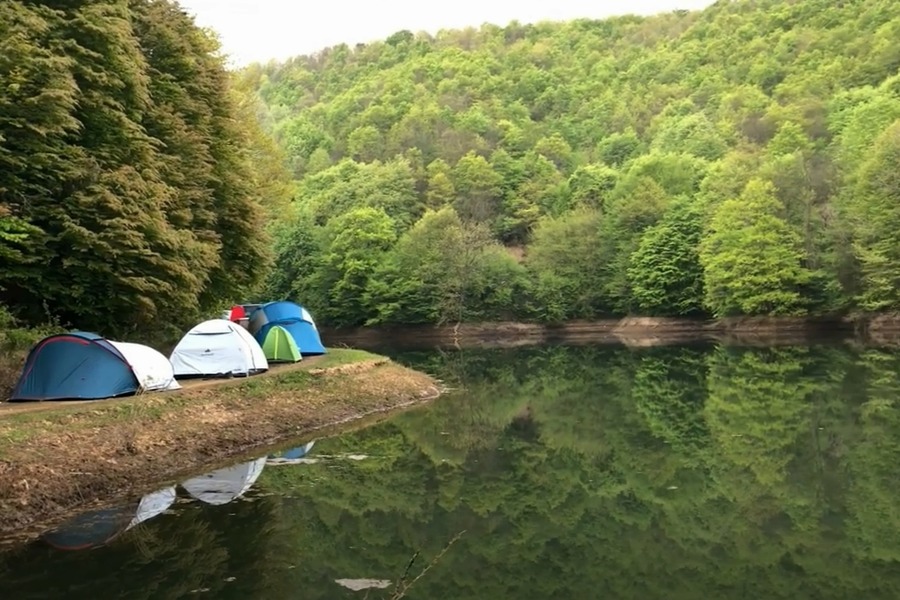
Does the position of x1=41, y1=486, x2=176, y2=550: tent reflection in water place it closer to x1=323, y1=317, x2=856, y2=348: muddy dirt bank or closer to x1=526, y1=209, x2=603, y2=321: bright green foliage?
x1=323, y1=317, x2=856, y2=348: muddy dirt bank

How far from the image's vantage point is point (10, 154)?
70.6ft

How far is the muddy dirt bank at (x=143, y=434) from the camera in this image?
1369 cm

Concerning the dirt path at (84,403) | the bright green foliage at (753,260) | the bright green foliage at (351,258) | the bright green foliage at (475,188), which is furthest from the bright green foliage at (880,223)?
the bright green foliage at (475,188)

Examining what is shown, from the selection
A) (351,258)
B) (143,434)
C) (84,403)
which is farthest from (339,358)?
(351,258)

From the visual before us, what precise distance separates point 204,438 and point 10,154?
30.2ft

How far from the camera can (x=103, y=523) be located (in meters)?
13.1

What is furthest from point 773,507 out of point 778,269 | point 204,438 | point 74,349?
point 778,269

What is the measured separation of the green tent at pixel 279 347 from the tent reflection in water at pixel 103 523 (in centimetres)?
1466

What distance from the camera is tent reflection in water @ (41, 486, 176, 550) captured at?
1209 cm

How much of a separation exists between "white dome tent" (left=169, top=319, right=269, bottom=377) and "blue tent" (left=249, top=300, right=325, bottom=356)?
732cm

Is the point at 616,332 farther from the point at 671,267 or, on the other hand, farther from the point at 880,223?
the point at 880,223

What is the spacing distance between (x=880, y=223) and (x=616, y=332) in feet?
80.1

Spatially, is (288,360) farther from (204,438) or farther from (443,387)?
(204,438)

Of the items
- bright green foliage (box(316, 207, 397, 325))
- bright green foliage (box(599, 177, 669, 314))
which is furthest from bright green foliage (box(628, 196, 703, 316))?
bright green foliage (box(316, 207, 397, 325))
